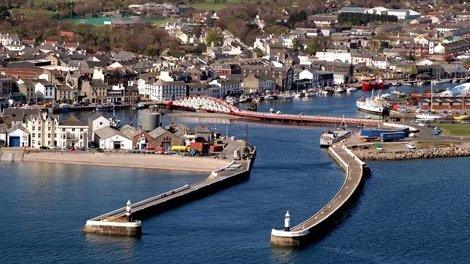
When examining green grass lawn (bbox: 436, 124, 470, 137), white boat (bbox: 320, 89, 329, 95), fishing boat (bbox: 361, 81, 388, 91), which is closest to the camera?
green grass lawn (bbox: 436, 124, 470, 137)

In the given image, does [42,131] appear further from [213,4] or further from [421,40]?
[213,4]

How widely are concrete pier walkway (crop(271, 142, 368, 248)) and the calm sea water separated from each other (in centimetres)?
12

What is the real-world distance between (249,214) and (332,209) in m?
0.94

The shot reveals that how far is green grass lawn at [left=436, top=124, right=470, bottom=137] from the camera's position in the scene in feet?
74.5

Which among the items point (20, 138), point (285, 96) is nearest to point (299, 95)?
point (285, 96)

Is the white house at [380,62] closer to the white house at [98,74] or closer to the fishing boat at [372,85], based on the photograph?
the fishing boat at [372,85]

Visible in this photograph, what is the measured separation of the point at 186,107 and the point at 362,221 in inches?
469

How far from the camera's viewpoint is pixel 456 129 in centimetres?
2336

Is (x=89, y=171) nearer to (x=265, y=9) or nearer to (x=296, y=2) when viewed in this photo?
(x=265, y=9)

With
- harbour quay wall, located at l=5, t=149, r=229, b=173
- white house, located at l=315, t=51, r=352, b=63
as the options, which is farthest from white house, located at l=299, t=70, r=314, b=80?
harbour quay wall, located at l=5, t=149, r=229, b=173

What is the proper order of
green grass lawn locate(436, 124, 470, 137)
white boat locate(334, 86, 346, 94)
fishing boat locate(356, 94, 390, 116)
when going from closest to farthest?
green grass lawn locate(436, 124, 470, 137) < fishing boat locate(356, 94, 390, 116) < white boat locate(334, 86, 346, 94)

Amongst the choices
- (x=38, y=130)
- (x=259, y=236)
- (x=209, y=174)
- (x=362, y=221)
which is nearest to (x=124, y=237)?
(x=259, y=236)

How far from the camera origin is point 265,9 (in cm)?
4456

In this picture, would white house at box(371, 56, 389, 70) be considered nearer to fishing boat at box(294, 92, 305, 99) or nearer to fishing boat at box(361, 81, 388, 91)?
fishing boat at box(361, 81, 388, 91)
